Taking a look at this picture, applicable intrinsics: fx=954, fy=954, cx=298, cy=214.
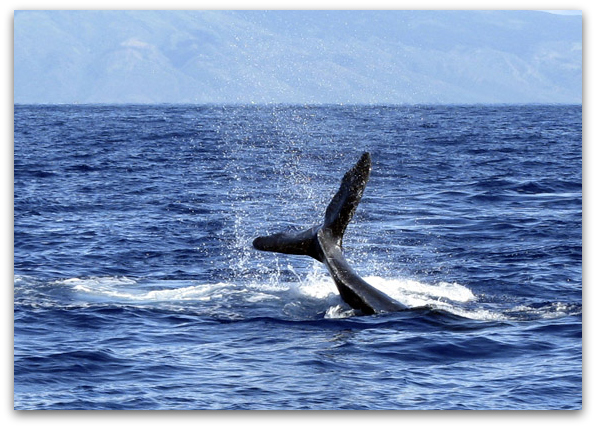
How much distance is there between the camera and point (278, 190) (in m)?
25.8

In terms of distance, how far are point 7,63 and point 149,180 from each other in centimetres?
1703

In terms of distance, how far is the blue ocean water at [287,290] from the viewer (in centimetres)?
953

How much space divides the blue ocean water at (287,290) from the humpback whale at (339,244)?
0.28 meters

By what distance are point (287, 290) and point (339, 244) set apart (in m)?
1.28

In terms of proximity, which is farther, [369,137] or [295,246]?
[369,137]

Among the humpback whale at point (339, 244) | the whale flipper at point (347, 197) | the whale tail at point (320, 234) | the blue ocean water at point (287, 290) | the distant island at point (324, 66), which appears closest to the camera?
the blue ocean water at point (287, 290)

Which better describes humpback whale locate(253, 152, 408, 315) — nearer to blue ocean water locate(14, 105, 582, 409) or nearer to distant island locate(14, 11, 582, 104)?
blue ocean water locate(14, 105, 582, 409)

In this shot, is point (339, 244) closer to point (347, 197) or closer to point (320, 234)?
point (320, 234)

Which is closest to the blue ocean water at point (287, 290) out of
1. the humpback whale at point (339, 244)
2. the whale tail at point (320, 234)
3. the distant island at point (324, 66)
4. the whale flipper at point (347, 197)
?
the humpback whale at point (339, 244)

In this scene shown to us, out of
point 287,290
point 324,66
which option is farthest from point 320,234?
point 324,66

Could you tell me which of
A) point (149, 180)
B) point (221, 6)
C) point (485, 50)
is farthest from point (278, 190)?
point (485, 50)

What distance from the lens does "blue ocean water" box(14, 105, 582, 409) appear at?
9.53 meters

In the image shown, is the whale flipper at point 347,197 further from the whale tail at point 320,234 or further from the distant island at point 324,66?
the distant island at point 324,66
